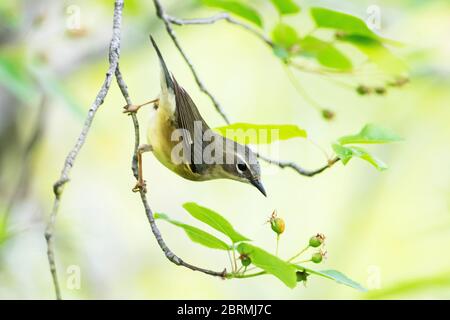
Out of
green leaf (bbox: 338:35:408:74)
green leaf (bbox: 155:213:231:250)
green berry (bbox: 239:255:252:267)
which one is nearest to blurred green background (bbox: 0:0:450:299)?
green leaf (bbox: 338:35:408:74)

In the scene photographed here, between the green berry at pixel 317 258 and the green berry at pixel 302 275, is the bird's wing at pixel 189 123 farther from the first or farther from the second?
the green berry at pixel 302 275

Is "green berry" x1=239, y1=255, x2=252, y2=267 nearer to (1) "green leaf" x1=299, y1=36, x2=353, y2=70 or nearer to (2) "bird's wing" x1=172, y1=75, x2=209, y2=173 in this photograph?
(2) "bird's wing" x1=172, y1=75, x2=209, y2=173

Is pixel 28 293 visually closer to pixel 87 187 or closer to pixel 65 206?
pixel 65 206

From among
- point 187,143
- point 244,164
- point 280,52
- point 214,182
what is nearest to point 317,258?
point 244,164

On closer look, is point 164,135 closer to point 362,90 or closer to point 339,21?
point 339,21

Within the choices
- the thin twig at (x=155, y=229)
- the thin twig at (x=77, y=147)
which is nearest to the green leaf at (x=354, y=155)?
the thin twig at (x=155, y=229)

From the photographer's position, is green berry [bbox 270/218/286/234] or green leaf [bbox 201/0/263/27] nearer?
green berry [bbox 270/218/286/234]

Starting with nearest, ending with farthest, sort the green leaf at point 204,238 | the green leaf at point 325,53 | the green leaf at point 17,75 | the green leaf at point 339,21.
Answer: the green leaf at point 204,238 < the green leaf at point 339,21 < the green leaf at point 325,53 < the green leaf at point 17,75
